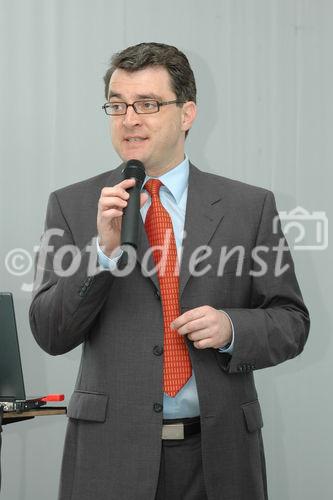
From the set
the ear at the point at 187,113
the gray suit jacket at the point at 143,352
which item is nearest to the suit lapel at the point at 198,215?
the gray suit jacket at the point at 143,352

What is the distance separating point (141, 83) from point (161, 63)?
0.32 feet

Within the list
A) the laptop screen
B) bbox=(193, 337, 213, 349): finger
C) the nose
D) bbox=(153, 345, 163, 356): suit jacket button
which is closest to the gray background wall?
Result: the laptop screen

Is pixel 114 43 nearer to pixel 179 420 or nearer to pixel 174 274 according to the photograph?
pixel 174 274

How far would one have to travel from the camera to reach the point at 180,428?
1777 mm

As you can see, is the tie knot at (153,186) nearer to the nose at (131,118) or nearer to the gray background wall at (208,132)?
the nose at (131,118)

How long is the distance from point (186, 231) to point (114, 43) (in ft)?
5.64

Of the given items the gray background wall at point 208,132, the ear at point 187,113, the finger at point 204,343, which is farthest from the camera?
the gray background wall at point 208,132

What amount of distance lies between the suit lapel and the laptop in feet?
1.56

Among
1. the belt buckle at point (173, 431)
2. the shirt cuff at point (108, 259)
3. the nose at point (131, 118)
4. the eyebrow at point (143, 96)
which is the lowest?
the belt buckle at point (173, 431)

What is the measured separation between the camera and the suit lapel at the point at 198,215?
187 centimetres

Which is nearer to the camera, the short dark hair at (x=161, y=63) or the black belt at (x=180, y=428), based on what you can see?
the black belt at (x=180, y=428)

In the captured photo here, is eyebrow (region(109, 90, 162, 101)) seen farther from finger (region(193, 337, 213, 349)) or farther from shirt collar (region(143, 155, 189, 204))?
finger (region(193, 337, 213, 349))

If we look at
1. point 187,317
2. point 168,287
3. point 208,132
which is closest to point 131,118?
point 168,287

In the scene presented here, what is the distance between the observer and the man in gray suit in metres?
1.75
